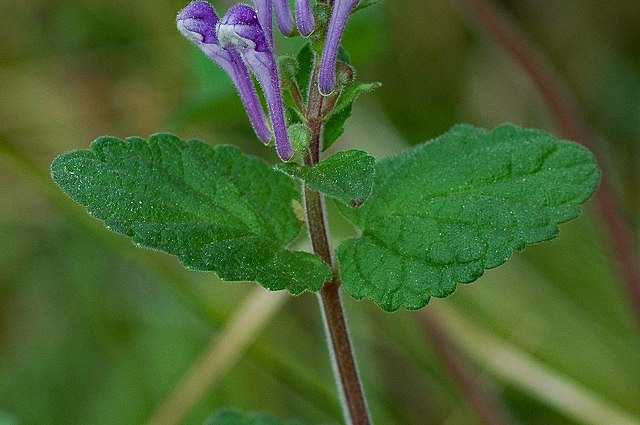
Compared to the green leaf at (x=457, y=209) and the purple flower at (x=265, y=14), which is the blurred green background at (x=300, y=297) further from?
the purple flower at (x=265, y=14)

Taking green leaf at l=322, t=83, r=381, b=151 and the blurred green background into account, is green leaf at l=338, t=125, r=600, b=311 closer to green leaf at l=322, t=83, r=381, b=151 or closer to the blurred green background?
green leaf at l=322, t=83, r=381, b=151

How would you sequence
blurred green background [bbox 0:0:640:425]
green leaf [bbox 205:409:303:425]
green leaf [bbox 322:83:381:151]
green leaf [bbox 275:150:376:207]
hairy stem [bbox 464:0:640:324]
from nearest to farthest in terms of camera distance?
1. green leaf [bbox 275:150:376:207]
2. green leaf [bbox 322:83:381:151]
3. green leaf [bbox 205:409:303:425]
4. hairy stem [bbox 464:0:640:324]
5. blurred green background [bbox 0:0:640:425]

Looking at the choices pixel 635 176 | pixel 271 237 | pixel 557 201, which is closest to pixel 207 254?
pixel 271 237

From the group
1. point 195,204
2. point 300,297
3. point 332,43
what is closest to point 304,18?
point 332,43

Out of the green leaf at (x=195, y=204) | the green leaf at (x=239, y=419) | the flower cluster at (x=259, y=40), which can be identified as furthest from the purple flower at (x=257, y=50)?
the green leaf at (x=239, y=419)

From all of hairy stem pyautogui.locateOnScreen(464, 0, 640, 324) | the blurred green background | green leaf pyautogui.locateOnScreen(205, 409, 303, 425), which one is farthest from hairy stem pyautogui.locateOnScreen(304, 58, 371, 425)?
hairy stem pyautogui.locateOnScreen(464, 0, 640, 324)
